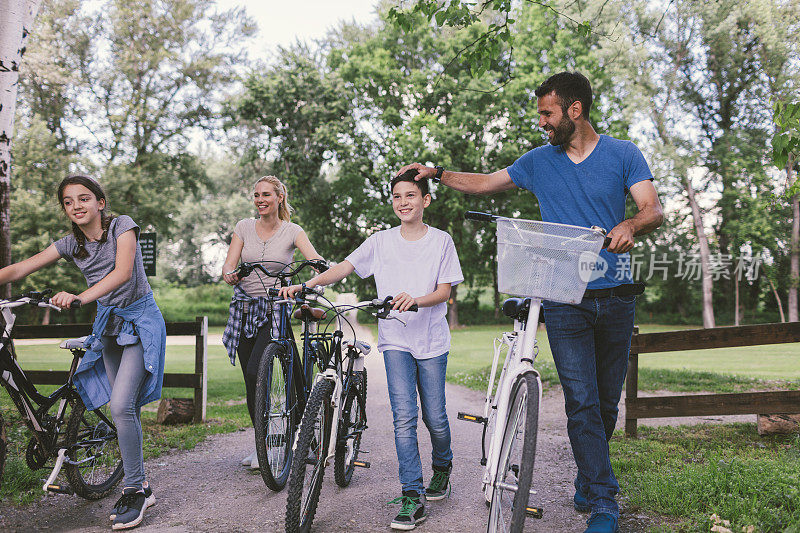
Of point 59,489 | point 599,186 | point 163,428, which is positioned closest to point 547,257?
point 599,186

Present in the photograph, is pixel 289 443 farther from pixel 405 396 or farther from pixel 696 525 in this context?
pixel 696 525

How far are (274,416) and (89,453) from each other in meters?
1.30

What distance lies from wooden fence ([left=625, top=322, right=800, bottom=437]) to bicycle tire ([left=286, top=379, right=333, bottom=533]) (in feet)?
13.1

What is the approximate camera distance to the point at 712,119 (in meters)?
36.4

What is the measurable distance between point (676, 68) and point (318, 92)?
20.1 meters

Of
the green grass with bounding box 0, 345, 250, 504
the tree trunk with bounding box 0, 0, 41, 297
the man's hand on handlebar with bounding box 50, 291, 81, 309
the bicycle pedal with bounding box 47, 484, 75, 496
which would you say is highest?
the tree trunk with bounding box 0, 0, 41, 297

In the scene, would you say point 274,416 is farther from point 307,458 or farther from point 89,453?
point 89,453

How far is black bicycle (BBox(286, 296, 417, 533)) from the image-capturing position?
3.39 meters

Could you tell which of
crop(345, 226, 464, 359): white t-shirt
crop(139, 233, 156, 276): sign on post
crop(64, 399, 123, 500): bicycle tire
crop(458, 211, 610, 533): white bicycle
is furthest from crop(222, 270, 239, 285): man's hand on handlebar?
crop(139, 233, 156, 276): sign on post

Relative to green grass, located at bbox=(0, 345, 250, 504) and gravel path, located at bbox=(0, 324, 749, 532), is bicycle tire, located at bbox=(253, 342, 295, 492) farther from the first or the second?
green grass, located at bbox=(0, 345, 250, 504)

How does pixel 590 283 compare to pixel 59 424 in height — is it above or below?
above

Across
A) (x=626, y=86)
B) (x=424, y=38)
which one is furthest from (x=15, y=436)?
(x=626, y=86)

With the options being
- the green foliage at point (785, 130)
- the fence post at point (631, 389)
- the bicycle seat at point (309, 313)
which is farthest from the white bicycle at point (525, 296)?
the fence post at point (631, 389)

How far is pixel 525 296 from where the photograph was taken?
10.1ft
